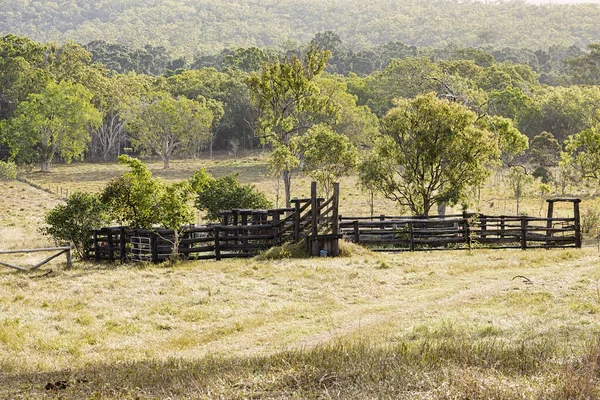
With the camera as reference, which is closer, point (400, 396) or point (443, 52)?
point (400, 396)

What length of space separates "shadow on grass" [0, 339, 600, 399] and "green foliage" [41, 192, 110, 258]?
15608 millimetres

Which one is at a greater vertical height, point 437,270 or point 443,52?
point 443,52

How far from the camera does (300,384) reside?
7.30 m

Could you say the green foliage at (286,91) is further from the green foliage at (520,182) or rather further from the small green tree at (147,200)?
the small green tree at (147,200)

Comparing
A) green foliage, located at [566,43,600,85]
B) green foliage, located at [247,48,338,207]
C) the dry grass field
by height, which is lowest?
the dry grass field

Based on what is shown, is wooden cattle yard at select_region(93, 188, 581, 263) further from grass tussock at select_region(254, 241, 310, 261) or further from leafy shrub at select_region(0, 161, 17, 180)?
leafy shrub at select_region(0, 161, 17, 180)

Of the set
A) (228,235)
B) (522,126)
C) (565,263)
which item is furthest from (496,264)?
(522,126)

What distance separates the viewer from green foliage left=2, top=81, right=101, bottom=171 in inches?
2781

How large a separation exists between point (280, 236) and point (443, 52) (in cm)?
14779

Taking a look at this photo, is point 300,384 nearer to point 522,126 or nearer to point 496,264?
point 496,264

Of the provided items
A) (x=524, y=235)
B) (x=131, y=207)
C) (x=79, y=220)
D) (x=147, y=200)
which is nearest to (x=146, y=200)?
(x=147, y=200)

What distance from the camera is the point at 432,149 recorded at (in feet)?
103

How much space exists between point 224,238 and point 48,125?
182ft

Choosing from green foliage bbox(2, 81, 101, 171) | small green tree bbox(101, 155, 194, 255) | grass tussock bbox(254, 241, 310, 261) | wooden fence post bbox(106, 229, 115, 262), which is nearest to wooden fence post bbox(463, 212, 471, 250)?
grass tussock bbox(254, 241, 310, 261)
